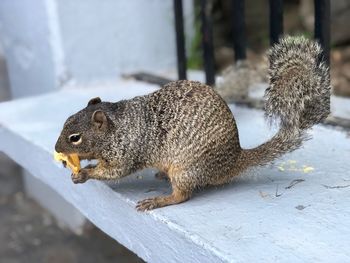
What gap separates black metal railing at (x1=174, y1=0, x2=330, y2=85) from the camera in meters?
2.35

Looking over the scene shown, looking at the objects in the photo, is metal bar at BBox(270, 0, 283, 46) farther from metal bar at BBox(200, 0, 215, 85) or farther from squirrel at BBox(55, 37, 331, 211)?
squirrel at BBox(55, 37, 331, 211)

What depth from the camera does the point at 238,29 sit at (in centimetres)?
277

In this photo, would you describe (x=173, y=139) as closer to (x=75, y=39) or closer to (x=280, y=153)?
(x=280, y=153)

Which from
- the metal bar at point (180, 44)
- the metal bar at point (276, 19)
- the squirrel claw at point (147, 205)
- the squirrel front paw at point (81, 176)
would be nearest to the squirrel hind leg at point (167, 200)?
the squirrel claw at point (147, 205)

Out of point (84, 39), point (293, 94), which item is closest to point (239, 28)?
point (84, 39)

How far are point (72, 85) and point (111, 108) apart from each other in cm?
131

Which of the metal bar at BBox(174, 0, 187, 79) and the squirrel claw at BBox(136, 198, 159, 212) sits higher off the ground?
the metal bar at BBox(174, 0, 187, 79)

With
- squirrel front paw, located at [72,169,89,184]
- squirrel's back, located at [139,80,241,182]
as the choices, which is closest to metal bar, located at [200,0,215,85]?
squirrel's back, located at [139,80,241,182]

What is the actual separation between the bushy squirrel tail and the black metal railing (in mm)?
450

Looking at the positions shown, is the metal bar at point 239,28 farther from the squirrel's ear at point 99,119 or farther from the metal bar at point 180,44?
the squirrel's ear at point 99,119

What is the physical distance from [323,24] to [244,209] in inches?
35.0

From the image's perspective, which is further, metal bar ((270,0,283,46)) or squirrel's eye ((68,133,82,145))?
metal bar ((270,0,283,46))

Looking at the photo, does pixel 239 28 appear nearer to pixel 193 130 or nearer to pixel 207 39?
pixel 207 39

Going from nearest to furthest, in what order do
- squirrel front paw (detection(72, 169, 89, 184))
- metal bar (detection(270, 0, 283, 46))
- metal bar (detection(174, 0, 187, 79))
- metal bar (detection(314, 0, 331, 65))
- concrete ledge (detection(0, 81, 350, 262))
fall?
1. concrete ledge (detection(0, 81, 350, 262))
2. squirrel front paw (detection(72, 169, 89, 184))
3. metal bar (detection(314, 0, 331, 65))
4. metal bar (detection(270, 0, 283, 46))
5. metal bar (detection(174, 0, 187, 79))
